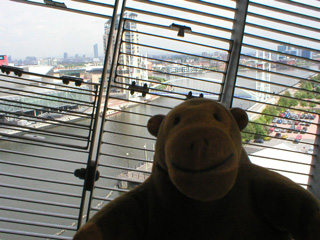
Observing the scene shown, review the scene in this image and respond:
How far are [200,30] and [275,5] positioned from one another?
76 cm

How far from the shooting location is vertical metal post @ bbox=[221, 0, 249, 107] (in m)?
2.35

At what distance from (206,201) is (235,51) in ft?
5.99

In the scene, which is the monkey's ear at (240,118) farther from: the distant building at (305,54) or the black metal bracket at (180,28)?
the distant building at (305,54)

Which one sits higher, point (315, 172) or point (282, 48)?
point (282, 48)

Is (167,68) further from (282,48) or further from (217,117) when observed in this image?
(217,117)

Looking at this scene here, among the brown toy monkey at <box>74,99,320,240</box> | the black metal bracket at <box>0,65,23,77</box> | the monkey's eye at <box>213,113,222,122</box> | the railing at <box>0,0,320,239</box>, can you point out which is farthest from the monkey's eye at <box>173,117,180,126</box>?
the black metal bracket at <box>0,65,23,77</box>

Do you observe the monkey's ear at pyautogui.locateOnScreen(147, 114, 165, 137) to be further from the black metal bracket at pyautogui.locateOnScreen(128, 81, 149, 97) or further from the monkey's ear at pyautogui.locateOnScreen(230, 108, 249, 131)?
the black metal bracket at pyautogui.locateOnScreen(128, 81, 149, 97)

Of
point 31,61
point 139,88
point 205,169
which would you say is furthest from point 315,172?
point 31,61

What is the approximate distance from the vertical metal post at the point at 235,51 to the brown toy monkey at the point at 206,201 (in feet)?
4.80

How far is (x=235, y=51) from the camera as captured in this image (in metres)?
2.43

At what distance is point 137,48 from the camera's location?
8.52 feet

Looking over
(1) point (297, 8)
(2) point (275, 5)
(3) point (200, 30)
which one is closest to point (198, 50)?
(3) point (200, 30)

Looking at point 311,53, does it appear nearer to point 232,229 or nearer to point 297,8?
point 297,8

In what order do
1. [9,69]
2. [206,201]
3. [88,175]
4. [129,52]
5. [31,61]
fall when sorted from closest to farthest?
1. [206,201]
2. [9,69]
3. [88,175]
4. [129,52]
5. [31,61]
